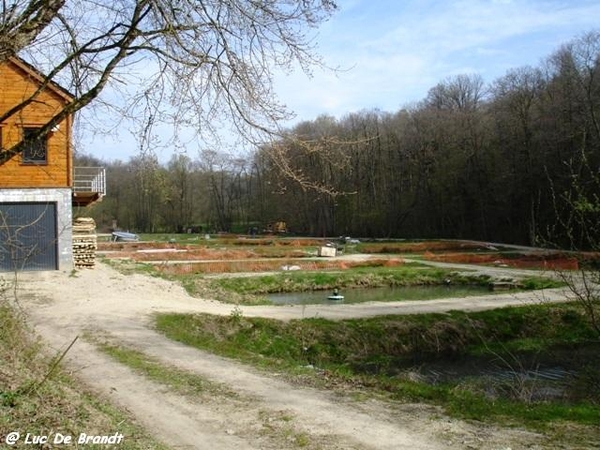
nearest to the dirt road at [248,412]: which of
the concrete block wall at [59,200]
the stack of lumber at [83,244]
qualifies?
the concrete block wall at [59,200]

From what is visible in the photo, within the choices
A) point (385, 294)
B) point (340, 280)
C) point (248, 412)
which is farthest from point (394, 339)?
point (340, 280)

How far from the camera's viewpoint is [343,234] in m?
86.6

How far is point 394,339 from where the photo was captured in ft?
59.1

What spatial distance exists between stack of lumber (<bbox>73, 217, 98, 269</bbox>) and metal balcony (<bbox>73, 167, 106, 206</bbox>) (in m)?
1.32

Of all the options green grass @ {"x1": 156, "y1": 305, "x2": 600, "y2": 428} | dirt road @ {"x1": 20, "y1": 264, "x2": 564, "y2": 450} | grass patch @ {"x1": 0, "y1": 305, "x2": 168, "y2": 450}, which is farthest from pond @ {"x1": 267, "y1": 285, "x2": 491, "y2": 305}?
grass patch @ {"x1": 0, "y1": 305, "x2": 168, "y2": 450}

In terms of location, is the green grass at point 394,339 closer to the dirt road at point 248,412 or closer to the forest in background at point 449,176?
the dirt road at point 248,412

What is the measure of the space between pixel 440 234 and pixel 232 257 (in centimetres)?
3885

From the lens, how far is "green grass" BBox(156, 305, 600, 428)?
45.6 feet

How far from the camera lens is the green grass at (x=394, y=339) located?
13.9 metres

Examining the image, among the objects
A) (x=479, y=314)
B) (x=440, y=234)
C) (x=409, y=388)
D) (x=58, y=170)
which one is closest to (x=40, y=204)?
(x=58, y=170)

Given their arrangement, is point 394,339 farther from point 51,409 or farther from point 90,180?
point 90,180

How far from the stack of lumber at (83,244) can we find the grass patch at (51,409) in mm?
20410

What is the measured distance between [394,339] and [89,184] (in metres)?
17.3

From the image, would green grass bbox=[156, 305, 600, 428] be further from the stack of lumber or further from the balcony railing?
the balcony railing
